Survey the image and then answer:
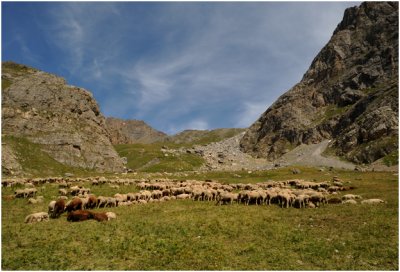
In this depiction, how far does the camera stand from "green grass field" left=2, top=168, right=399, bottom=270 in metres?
19.8

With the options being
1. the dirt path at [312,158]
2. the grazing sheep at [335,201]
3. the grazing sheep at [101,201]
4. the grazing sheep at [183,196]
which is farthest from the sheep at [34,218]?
the dirt path at [312,158]

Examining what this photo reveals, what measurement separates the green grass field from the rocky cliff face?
2884 inches

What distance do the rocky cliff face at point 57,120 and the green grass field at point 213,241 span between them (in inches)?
2884

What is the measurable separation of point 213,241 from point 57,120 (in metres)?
103

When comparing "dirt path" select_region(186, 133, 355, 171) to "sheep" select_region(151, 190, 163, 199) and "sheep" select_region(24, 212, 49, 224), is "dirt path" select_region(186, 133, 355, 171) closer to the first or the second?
"sheep" select_region(151, 190, 163, 199)

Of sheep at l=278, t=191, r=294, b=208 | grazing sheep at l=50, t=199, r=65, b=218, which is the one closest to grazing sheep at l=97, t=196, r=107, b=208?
grazing sheep at l=50, t=199, r=65, b=218

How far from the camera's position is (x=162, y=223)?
97.9 ft

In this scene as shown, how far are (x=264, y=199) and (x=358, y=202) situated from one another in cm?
1053

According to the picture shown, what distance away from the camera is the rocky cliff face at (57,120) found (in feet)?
336

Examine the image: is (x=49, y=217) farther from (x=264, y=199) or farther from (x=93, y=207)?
(x=264, y=199)

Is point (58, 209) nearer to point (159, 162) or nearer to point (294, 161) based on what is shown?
point (159, 162)

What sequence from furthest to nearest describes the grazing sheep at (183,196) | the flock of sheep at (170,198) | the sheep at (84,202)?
the grazing sheep at (183,196)
the sheep at (84,202)
the flock of sheep at (170,198)

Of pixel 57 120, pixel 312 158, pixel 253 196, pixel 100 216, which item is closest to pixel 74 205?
pixel 100 216

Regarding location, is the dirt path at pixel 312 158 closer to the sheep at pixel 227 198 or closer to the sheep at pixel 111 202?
the sheep at pixel 227 198
